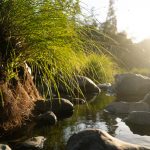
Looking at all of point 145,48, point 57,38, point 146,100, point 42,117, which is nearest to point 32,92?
point 42,117

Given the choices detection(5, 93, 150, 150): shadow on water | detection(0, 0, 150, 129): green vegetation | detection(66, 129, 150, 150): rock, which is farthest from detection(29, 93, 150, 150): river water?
detection(0, 0, 150, 129): green vegetation

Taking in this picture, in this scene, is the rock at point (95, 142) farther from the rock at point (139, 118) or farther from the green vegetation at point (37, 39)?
the rock at point (139, 118)

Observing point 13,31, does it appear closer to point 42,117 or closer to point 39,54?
point 39,54

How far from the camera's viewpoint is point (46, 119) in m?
6.65

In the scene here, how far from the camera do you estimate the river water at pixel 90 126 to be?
5703mm

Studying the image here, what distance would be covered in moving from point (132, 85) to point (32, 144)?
332 inches

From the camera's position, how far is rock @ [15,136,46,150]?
202 inches

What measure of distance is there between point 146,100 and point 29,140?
4.66 meters

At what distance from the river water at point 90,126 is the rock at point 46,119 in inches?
4.7

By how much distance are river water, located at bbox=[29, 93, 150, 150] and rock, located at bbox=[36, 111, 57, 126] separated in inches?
4.7

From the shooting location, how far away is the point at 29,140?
5.37 m

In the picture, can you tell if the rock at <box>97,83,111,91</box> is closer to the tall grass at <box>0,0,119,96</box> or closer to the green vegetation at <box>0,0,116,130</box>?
the green vegetation at <box>0,0,116,130</box>

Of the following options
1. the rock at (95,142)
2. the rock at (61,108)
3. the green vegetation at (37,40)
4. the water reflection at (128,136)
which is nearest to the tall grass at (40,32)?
the green vegetation at (37,40)

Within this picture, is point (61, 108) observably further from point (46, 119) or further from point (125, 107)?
point (125, 107)
